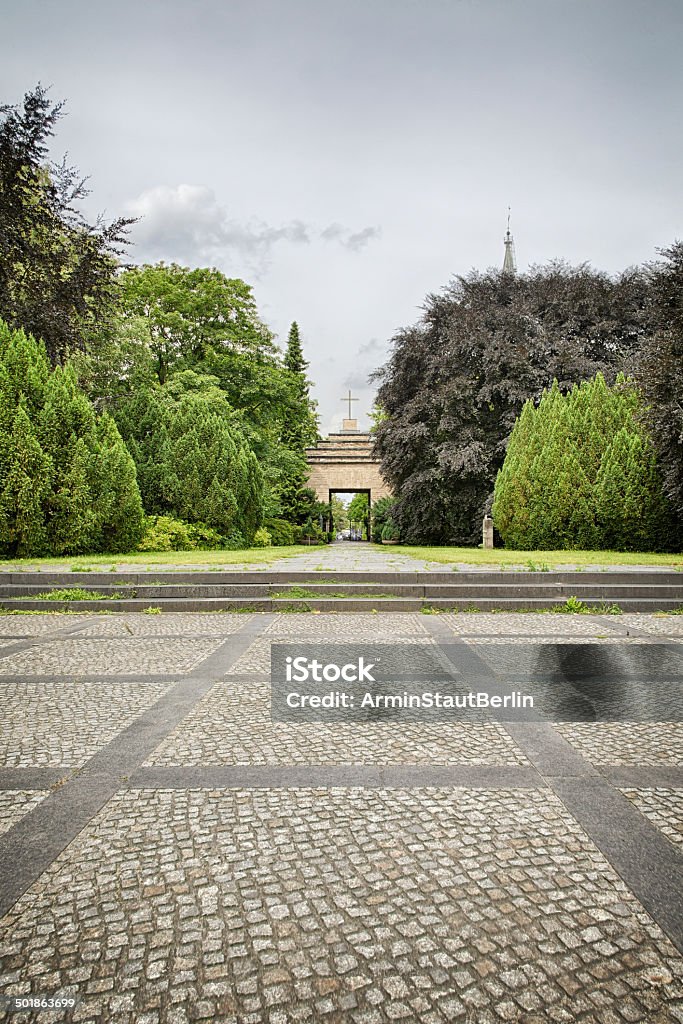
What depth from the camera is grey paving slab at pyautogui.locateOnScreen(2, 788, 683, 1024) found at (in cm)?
137

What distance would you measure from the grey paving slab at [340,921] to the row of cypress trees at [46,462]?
1090cm

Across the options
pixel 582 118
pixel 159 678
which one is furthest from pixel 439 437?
pixel 159 678

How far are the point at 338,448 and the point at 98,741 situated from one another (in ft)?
112

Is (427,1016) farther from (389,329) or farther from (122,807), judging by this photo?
(389,329)

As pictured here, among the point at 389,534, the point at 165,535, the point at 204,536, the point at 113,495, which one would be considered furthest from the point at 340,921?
the point at 389,534

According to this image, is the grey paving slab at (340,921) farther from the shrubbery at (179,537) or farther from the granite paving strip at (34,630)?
the shrubbery at (179,537)

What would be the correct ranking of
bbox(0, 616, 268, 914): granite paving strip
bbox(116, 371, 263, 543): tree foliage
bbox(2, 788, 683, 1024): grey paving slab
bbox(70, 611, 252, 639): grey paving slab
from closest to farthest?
bbox(2, 788, 683, 1024): grey paving slab
bbox(0, 616, 268, 914): granite paving strip
bbox(70, 611, 252, 639): grey paving slab
bbox(116, 371, 263, 543): tree foliage

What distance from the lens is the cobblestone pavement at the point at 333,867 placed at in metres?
1.40

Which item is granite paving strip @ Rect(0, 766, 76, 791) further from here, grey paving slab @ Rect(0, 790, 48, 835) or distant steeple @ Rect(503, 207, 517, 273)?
distant steeple @ Rect(503, 207, 517, 273)

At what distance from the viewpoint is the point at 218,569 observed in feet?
31.0

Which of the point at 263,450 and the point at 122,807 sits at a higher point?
the point at 263,450

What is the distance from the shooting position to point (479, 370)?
22.6 meters

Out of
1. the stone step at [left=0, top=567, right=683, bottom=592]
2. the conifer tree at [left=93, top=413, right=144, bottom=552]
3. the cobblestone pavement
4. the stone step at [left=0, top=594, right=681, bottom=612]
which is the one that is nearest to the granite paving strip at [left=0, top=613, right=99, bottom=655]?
the stone step at [left=0, top=594, right=681, bottom=612]

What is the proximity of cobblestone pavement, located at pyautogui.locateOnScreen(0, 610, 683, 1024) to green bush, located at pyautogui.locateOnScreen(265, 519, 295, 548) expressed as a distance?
21.9 metres
